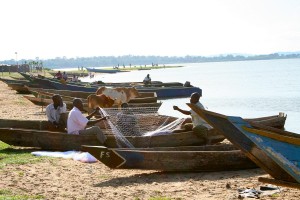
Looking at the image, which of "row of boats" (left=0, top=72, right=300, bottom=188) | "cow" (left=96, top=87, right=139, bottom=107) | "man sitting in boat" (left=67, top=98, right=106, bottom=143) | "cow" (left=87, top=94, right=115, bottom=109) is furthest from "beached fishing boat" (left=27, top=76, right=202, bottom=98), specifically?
"man sitting in boat" (left=67, top=98, right=106, bottom=143)

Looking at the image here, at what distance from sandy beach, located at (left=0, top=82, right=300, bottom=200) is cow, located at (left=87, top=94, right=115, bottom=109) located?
722cm

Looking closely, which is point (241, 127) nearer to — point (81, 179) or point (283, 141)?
point (283, 141)

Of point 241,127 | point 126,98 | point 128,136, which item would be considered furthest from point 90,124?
point 126,98

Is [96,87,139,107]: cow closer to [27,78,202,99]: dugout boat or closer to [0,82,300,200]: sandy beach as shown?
[0,82,300,200]: sandy beach

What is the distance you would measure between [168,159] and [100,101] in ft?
29.2

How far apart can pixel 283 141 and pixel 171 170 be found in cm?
287

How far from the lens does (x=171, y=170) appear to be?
30.6 ft

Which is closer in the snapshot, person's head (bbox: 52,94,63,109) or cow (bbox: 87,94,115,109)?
person's head (bbox: 52,94,63,109)

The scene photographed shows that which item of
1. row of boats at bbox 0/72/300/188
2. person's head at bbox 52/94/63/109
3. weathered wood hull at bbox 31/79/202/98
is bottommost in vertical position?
weathered wood hull at bbox 31/79/202/98

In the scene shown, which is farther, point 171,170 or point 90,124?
point 90,124

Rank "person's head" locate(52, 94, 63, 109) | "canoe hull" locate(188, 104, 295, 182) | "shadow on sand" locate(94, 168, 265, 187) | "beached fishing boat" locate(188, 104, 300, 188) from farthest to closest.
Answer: "person's head" locate(52, 94, 63, 109)
"shadow on sand" locate(94, 168, 265, 187)
"canoe hull" locate(188, 104, 295, 182)
"beached fishing boat" locate(188, 104, 300, 188)

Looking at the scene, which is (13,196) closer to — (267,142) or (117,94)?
(267,142)

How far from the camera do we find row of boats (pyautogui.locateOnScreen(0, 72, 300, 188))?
705 cm

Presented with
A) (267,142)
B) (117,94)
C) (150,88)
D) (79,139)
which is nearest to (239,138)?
(267,142)
